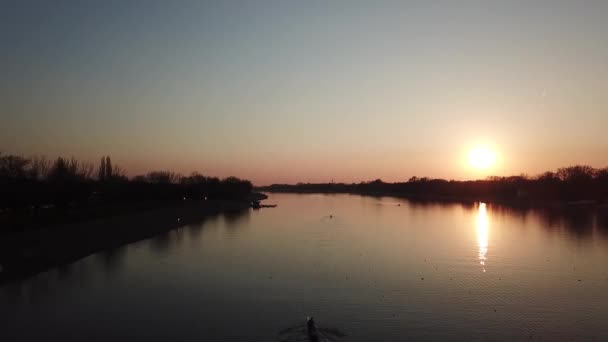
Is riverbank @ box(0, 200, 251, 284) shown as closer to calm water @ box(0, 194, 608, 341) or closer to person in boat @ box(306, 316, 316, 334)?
calm water @ box(0, 194, 608, 341)

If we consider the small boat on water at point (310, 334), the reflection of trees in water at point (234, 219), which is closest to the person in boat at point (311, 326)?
the small boat on water at point (310, 334)

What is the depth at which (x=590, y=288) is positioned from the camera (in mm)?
20469

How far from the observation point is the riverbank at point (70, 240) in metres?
25.0

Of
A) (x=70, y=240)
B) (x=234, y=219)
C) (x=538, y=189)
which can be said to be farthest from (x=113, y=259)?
(x=538, y=189)

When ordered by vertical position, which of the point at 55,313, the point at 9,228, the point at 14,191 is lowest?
the point at 55,313

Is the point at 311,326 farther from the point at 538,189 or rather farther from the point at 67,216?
the point at 538,189

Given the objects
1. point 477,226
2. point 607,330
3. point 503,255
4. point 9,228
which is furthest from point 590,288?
point 9,228

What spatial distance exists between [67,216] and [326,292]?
2772 centimetres

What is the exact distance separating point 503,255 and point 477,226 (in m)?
19.9

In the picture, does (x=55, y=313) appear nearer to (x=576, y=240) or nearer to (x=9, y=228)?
(x=9, y=228)

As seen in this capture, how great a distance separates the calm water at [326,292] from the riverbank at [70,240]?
1.86 m

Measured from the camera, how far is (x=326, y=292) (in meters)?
19.4

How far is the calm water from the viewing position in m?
14.7

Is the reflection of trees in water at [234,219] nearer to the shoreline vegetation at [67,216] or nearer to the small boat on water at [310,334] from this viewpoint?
the shoreline vegetation at [67,216]
